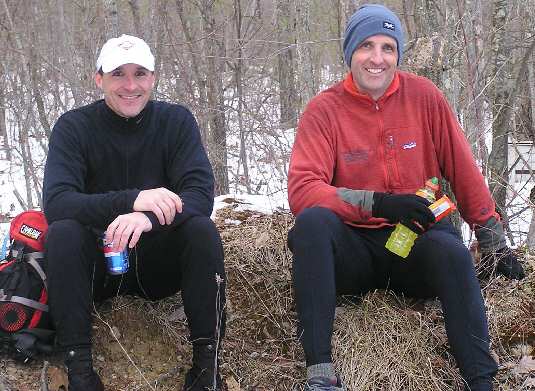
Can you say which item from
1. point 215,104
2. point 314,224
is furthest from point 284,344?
point 215,104

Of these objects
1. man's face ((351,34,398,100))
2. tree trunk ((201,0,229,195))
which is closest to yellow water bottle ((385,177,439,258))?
man's face ((351,34,398,100))

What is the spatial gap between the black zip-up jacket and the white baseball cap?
236 millimetres

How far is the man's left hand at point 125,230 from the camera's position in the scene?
2.52 metres

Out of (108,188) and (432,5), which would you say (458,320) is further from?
(432,5)

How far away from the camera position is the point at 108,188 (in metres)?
2.96

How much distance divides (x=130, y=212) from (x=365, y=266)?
113cm

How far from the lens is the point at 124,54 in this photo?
9.30 feet

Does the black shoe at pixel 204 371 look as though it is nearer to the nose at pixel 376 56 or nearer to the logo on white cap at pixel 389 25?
the nose at pixel 376 56

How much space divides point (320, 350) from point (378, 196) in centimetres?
74

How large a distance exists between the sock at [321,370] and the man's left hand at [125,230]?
0.91m

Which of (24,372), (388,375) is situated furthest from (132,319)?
(388,375)

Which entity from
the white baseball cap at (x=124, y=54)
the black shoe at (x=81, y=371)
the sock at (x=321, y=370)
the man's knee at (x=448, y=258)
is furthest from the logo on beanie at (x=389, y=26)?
the black shoe at (x=81, y=371)

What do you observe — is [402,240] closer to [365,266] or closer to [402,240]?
[402,240]

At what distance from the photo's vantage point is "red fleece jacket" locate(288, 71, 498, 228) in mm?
3004
